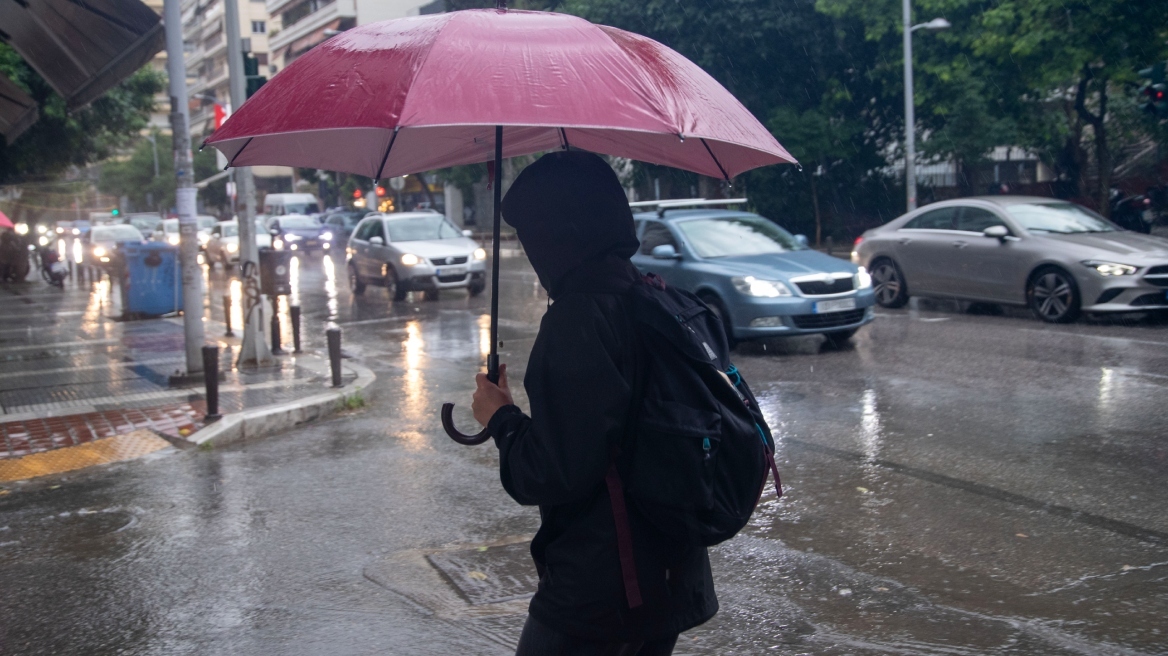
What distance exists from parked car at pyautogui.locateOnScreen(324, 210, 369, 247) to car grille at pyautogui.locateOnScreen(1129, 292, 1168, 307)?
3347 centimetres

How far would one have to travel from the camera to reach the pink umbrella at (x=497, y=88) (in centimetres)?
253

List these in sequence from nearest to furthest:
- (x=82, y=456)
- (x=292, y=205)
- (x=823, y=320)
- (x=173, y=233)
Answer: (x=82, y=456) < (x=823, y=320) < (x=173, y=233) < (x=292, y=205)

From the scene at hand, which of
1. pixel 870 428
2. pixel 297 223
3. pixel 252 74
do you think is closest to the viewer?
pixel 870 428

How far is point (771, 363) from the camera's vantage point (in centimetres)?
1110

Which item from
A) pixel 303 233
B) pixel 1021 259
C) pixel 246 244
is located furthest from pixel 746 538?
pixel 303 233

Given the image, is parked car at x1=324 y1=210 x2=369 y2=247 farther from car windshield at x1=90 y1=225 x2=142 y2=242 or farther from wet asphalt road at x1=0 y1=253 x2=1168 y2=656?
wet asphalt road at x1=0 y1=253 x2=1168 y2=656

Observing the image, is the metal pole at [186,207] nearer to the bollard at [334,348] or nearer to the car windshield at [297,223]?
the bollard at [334,348]

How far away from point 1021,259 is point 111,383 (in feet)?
34.8

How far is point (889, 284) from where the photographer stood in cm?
1530

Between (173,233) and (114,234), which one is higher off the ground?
(173,233)

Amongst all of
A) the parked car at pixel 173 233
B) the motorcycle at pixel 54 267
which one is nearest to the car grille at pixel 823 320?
the motorcycle at pixel 54 267

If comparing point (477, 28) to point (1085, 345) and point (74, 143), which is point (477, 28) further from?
point (74, 143)

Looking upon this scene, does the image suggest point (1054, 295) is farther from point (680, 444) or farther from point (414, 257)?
point (680, 444)

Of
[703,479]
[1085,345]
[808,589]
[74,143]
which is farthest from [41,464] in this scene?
[74,143]
